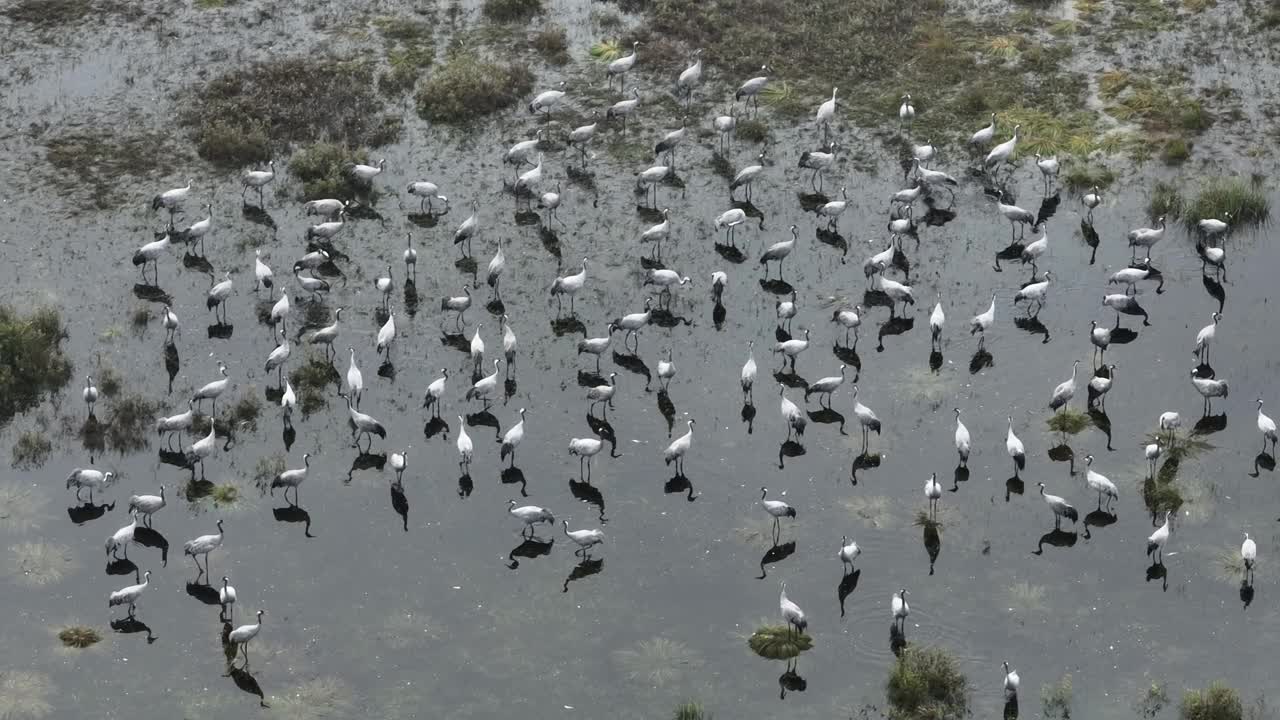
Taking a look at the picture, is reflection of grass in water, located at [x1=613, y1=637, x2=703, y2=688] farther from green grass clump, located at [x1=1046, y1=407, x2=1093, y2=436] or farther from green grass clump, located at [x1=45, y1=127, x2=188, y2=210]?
green grass clump, located at [x1=45, y1=127, x2=188, y2=210]

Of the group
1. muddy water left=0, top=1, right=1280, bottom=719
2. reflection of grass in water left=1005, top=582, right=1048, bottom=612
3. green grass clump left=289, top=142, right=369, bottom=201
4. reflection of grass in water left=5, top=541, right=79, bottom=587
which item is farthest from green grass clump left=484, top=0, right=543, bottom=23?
reflection of grass in water left=1005, top=582, right=1048, bottom=612

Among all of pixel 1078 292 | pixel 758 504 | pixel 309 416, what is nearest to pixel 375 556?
pixel 309 416

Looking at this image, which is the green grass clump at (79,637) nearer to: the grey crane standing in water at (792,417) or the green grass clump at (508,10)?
the grey crane standing in water at (792,417)

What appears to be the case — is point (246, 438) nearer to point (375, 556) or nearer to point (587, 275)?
point (375, 556)

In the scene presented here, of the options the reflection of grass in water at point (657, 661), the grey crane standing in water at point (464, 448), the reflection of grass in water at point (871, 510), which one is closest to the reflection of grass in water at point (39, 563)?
the grey crane standing in water at point (464, 448)

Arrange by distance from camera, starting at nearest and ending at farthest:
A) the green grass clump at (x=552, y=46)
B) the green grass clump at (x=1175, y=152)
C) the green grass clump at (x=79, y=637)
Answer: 1. the green grass clump at (x=79, y=637)
2. the green grass clump at (x=1175, y=152)
3. the green grass clump at (x=552, y=46)

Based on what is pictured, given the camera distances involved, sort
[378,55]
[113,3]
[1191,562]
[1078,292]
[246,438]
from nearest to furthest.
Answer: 1. [1191,562]
2. [246,438]
3. [1078,292]
4. [378,55]
5. [113,3]
